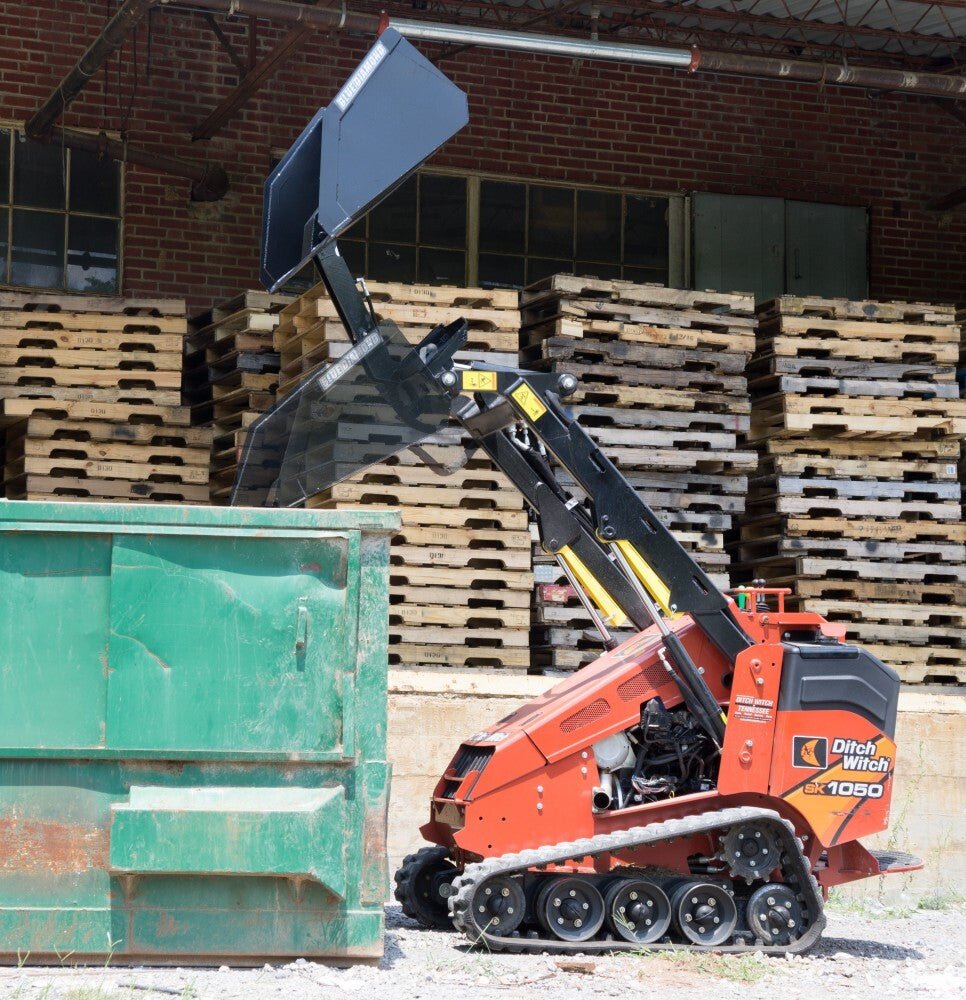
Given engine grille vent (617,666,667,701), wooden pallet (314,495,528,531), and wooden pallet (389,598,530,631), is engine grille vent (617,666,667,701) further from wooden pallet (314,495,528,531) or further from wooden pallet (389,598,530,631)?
wooden pallet (314,495,528,531)

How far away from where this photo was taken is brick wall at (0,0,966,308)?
1367cm

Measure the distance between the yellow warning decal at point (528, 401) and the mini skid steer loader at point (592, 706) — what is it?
1 centimetres

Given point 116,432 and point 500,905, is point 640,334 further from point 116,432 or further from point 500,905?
point 500,905

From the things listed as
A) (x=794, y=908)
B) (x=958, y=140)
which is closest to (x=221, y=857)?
(x=794, y=908)

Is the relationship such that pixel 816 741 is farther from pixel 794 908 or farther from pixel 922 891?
pixel 922 891

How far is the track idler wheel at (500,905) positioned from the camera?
6996 mm

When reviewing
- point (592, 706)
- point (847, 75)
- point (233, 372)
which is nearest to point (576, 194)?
point (847, 75)

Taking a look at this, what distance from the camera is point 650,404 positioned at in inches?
435

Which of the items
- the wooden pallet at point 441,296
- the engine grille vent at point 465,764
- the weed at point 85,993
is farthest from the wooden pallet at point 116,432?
the weed at point 85,993

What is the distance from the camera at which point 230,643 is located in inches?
232

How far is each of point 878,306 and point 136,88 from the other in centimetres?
667

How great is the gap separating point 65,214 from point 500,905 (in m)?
8.53

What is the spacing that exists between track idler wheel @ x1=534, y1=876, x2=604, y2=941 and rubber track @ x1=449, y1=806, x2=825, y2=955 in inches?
2.2

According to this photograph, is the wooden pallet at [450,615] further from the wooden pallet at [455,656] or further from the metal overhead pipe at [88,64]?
the metal overhead pipe at [88,64]
